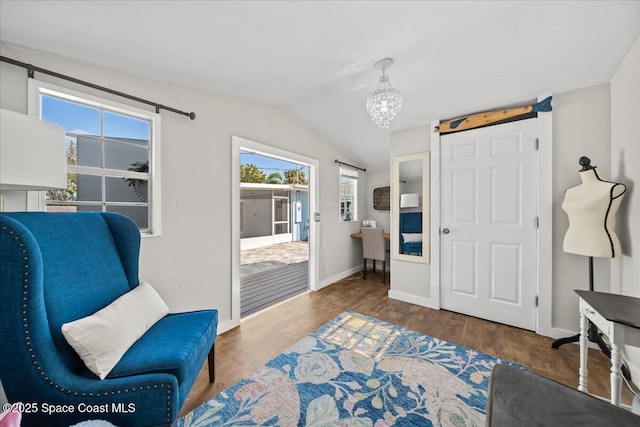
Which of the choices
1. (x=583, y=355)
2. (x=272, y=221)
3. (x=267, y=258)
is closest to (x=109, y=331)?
(x=583, y=355)

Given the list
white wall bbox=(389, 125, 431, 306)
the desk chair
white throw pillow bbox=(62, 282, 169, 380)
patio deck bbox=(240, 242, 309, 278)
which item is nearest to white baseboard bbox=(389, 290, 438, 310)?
white wall bbox=(389, 125, 431, 306)

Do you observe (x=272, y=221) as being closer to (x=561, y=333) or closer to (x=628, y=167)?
(x=561, y=333)

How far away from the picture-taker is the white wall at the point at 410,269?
2955mm

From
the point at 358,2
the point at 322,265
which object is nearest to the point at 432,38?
the point at 358,2

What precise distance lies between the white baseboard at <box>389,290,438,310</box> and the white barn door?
0.14 m

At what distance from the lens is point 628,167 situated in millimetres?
1697

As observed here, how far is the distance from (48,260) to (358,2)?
2.12 m

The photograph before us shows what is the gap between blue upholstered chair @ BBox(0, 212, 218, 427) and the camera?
0.87 metres

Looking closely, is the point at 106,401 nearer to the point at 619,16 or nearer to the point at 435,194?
the point at 435,194

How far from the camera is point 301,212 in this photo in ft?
29.0

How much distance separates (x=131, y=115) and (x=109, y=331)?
1623mm

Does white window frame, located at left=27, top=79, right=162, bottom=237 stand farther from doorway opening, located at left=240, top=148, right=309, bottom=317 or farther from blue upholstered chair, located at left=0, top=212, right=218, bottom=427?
doorway opening, located at left=240, top=148, right=309, bottom=317

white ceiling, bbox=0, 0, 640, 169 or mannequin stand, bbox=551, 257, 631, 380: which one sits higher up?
white ceiling, bbox=0, 0, 640, 169

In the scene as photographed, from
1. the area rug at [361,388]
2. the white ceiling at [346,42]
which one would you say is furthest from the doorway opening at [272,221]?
the white ceiling at [346,42]
